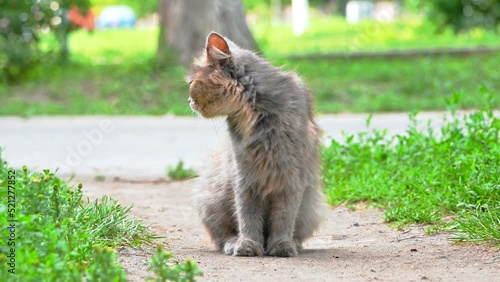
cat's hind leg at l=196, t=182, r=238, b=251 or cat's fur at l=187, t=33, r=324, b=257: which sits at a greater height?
cat's fur at l=187, t=33, r=324, b=257

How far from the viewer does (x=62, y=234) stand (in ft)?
15.4

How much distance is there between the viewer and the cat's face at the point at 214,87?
220 inches

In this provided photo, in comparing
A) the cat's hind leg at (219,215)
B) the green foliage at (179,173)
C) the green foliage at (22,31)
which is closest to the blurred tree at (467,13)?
the green foliage at (22,31)

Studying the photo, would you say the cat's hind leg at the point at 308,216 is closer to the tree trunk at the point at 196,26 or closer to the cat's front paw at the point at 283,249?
the cat's front paw at the point at 283,249

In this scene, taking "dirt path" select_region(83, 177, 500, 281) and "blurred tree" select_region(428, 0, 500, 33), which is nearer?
"dirt path" select_region(83, 177, 500, 281)

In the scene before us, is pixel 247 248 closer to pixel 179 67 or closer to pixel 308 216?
pixel 308 216

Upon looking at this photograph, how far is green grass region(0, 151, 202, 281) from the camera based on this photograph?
402cm

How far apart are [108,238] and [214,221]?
0.82m

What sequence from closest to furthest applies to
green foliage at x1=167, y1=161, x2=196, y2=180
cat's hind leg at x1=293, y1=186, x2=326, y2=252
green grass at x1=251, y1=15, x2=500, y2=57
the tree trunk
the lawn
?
cat's hind leg at x1=293, y1=186, x2=326, y2=252 → green foliage at x1=167, y1=161, x2=196, y2=180 → the lawn → the tree trunk → green grass at x1=251, y1=15, x2=500, y2=57

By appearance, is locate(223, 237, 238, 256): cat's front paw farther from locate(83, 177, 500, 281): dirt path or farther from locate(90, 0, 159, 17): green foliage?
locate(90, 0, 159, 17): green foliage

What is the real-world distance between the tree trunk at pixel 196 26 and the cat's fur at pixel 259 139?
958cm

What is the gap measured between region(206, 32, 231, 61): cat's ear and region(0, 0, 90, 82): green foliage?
432 inches

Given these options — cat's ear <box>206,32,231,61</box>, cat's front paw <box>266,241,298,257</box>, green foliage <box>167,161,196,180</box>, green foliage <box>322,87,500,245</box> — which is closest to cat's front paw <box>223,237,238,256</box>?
cat's front paw <box>266,241,298,257</box>

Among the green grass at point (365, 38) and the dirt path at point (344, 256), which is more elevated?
the dirt path at point (344, 256)
